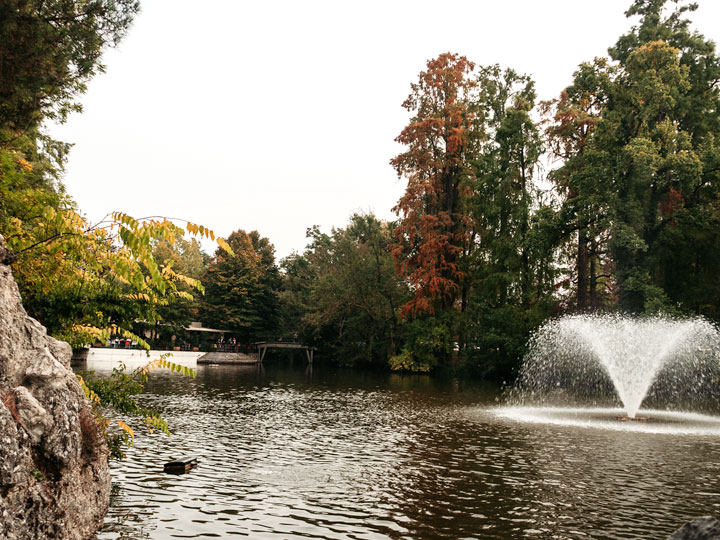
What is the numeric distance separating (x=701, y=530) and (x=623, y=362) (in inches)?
846

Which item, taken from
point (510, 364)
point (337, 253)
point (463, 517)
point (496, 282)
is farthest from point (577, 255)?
point (463, 517)

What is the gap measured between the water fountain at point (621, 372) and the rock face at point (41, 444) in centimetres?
1574

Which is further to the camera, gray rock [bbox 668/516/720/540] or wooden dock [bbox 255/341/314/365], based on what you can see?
A: wooden dock [bbox 255/341/314/365]

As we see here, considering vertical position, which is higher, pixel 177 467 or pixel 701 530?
pixel 701 530

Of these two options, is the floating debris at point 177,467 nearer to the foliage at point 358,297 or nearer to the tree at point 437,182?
the tree at point 437,182

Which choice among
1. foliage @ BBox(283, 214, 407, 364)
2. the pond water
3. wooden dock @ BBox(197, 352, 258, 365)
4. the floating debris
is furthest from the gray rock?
wooden dock @ BBox(197, 352, 258, 365)

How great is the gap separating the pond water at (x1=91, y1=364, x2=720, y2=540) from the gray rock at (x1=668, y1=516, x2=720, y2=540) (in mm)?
3537

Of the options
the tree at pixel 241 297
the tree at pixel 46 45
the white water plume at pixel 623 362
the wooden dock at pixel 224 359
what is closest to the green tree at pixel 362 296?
the wooden dock at pixel 224 359

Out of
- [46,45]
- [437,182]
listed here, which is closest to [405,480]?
[46,45]

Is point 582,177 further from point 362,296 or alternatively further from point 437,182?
point 362,296

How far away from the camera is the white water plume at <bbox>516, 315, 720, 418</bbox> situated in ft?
77.5

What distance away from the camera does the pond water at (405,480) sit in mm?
8070

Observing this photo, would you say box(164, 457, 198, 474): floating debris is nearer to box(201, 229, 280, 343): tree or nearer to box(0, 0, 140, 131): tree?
box(0, 0, 140, 131): tree

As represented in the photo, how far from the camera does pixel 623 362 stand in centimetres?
2402
